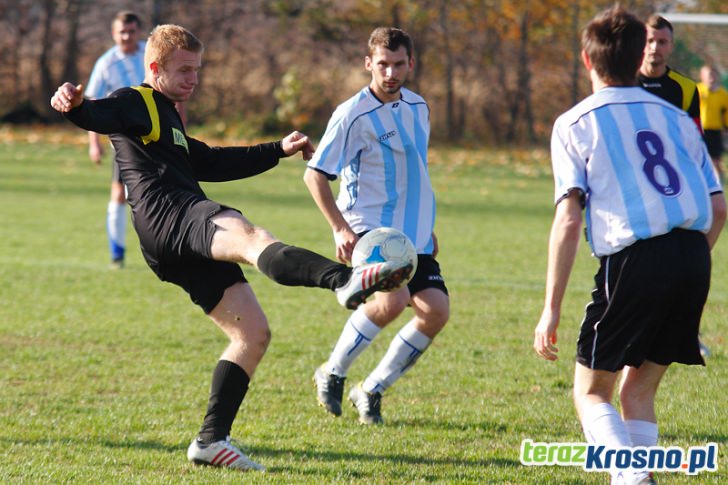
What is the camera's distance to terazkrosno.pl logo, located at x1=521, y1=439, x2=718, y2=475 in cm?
340

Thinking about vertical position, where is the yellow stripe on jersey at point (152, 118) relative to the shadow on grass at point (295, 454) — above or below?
above

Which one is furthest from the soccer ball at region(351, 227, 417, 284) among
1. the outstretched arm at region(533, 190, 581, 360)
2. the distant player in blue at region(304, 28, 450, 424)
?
the distant player in blue at region(304, 28, 450, 424)

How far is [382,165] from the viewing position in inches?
201

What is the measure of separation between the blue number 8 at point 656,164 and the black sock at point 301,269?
3.41ft

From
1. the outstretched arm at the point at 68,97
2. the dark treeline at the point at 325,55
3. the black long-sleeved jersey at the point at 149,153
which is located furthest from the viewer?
the dark treeline at the point at 325,55

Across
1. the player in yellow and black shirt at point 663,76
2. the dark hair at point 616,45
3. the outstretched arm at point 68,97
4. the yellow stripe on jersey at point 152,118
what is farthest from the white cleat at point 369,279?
the player in yellow and black shirt at point 663,76

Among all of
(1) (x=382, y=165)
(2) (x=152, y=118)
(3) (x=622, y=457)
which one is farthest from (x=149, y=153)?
(3) (x=622, y=457)

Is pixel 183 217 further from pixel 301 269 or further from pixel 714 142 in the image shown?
pixel 714 142

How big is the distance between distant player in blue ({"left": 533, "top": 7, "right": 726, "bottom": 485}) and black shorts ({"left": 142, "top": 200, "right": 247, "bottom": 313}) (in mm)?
1301

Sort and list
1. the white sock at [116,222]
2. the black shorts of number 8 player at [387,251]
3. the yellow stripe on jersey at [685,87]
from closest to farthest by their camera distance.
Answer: the black shorts of number 8 player at [387,251]
the yellow stripe on jersey at [685,87]
the white sock at [116,222]

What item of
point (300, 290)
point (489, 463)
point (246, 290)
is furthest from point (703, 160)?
point (300, 290)

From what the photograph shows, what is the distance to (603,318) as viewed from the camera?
340cm

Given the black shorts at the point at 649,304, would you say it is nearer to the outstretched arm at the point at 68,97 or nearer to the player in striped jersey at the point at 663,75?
the outstretched arm at the point at 68,97

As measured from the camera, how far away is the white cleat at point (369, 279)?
11.4ft
